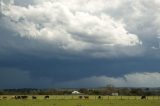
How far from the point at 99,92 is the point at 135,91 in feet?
54.0

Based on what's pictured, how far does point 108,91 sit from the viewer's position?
19600 cm

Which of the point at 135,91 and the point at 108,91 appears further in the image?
the point at 108,91

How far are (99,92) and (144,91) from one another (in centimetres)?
2018

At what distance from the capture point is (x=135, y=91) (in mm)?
176375

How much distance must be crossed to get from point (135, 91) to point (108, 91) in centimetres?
2234

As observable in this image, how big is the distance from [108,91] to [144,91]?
23.4m

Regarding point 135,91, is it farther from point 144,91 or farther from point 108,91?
point 108,91

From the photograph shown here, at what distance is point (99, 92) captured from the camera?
182 meters

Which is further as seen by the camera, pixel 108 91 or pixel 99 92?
pixel 108 91

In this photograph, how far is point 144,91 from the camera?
178 metres

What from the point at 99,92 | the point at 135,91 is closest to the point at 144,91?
the point at 135,91

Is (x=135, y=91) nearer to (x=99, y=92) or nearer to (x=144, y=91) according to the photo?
(x=144, y=91)

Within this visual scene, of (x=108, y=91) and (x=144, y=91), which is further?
(x=108, y=91)
